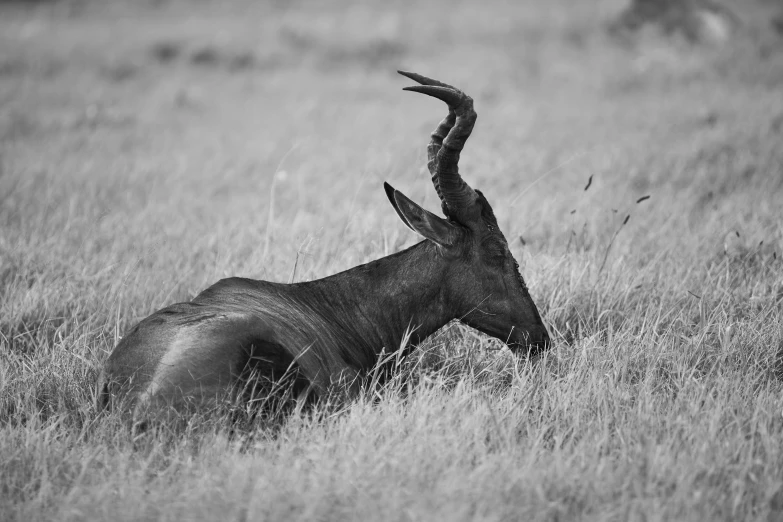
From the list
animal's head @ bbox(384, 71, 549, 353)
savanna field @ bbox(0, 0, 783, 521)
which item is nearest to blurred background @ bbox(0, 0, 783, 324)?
savanna field @ bbox(0, 0, 783, 521)

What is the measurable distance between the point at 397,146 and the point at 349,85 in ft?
21.0

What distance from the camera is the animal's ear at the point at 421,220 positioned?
4.77 metres

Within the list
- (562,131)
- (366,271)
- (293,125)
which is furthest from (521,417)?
(293,125)

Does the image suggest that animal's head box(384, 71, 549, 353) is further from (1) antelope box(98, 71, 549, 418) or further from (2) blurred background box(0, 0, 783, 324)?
(2) blurred background box(0, 0, 783, 324)

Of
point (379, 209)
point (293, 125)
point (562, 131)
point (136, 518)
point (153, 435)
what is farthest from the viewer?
point (293, 125)

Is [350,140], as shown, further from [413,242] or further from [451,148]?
[451,148]

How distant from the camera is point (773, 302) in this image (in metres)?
5.81

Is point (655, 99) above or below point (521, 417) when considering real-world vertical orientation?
above

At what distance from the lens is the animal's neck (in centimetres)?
511

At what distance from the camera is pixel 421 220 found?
4887 mm

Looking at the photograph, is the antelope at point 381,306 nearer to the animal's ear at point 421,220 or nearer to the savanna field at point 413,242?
the animal's ear at point 421,220

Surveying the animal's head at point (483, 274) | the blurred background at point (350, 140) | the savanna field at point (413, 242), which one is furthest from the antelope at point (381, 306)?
the blurred background at point (350, 140)

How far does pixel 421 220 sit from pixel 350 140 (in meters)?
8.91

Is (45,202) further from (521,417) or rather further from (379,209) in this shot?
(521,417)
